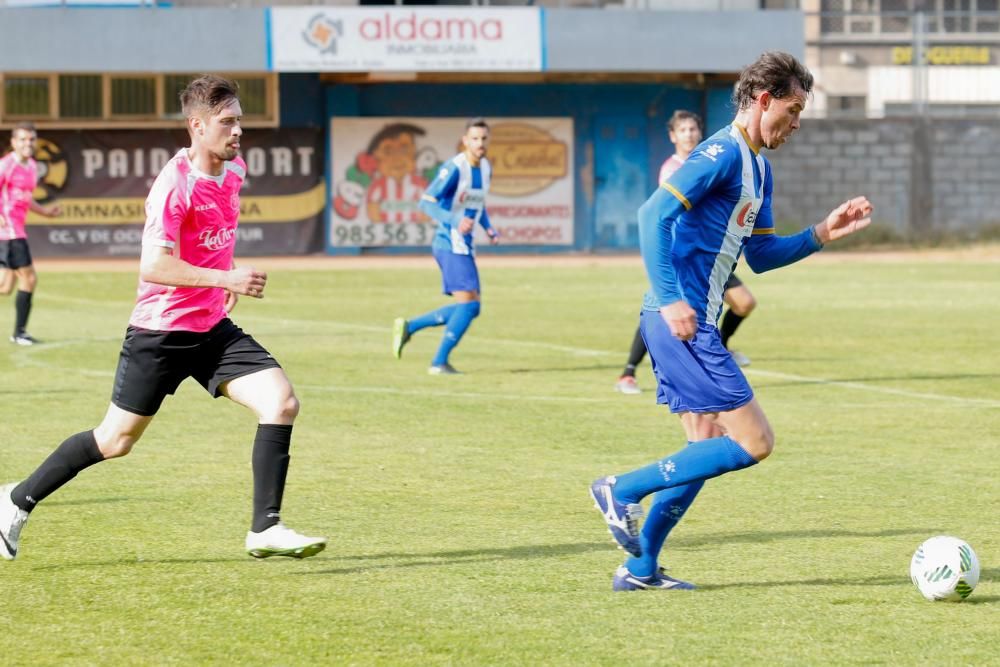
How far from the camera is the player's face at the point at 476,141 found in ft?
46.8

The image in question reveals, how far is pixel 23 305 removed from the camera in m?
16.6

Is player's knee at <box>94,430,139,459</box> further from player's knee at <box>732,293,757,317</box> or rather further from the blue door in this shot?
the blue door

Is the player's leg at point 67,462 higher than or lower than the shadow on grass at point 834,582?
higher

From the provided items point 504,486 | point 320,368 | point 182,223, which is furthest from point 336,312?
point 182,223

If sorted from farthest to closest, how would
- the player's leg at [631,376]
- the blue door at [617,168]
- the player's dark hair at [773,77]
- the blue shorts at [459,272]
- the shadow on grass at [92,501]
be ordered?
the blue door at [617,168] < the blue shorts at [459,272] < the player's leg at [631,376] < the shadow on grass at [92,501] < the player's dark hair at [773,77]

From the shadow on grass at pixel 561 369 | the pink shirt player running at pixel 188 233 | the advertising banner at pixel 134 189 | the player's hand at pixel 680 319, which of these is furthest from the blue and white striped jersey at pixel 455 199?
the advertising banner at pixel 134 189

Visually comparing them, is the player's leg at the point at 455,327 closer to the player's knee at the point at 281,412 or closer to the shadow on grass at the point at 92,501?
the shadow on grass at the point at 92,501

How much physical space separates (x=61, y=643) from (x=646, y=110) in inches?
1205

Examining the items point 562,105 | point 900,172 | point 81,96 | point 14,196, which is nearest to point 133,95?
point 81,96

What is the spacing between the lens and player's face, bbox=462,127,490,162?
14258 mm

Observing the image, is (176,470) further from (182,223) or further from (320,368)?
(320,368)

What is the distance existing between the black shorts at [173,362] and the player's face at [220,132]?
2.43ft

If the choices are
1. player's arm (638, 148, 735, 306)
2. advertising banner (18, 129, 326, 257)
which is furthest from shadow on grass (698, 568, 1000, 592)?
advertising banner (18, 129, 326, 257)

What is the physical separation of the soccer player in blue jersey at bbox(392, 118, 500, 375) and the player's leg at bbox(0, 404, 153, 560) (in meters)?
7.55
